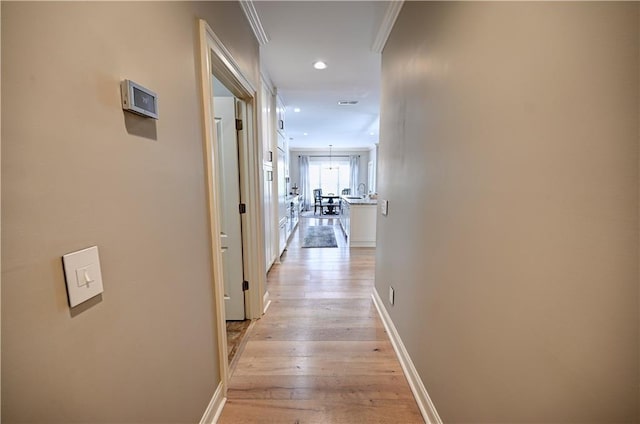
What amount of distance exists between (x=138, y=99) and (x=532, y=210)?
1202mm

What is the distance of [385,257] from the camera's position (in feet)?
7.75

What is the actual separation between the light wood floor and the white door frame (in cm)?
24

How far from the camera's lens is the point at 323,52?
2734 mm

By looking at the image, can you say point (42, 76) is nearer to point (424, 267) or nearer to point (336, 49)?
point (424, 267)

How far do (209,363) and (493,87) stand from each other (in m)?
1.78

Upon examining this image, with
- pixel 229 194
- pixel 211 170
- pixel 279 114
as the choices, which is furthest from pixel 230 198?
pixel 279 114

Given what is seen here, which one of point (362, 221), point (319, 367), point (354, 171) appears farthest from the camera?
point (354, 171)

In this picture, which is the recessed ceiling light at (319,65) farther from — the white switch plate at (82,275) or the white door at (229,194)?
the white switch plate at (82,275)

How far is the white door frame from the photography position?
1297 mm

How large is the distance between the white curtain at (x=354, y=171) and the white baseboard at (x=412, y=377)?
923 centimetres

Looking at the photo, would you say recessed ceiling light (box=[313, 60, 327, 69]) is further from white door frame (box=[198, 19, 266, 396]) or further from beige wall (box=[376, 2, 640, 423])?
beige wall (box=[376, 2, 640, 423])

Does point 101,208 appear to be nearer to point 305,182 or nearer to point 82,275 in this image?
point 82,275

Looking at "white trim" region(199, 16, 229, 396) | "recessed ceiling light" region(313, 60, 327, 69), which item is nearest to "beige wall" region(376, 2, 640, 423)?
"white trim" region(199, 16, 229, 396)

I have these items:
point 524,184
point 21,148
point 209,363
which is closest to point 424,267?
point 524,184
